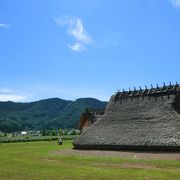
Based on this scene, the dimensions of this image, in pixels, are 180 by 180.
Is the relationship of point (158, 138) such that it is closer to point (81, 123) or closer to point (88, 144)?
point (88, 144)

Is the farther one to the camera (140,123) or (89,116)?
(89,116)

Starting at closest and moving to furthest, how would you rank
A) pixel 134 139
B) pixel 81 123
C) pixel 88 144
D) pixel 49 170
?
pixel 49 170
pixel 134 139
pixel 88 144
pixel 81 123

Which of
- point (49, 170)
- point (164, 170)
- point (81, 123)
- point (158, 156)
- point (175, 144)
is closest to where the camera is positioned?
point (164, 170)

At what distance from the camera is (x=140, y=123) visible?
37.4m

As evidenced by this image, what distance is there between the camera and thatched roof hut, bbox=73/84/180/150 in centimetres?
3294

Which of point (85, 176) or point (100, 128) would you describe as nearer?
point (85, 176)

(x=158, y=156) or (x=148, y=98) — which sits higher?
(x=148, y=98)

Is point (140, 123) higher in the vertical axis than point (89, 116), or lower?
lower

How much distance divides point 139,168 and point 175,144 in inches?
368

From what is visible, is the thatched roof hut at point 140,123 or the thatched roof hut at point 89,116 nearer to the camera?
the thatched roof hut at point 140,123

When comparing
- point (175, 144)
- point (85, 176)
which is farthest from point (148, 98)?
point (85, 176)

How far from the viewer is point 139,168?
73.0 feet

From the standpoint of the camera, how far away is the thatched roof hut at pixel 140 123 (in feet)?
108

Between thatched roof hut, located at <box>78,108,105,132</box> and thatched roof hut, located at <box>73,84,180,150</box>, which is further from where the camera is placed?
thatched roof hut, located at <box>78,108,105,132</box>
